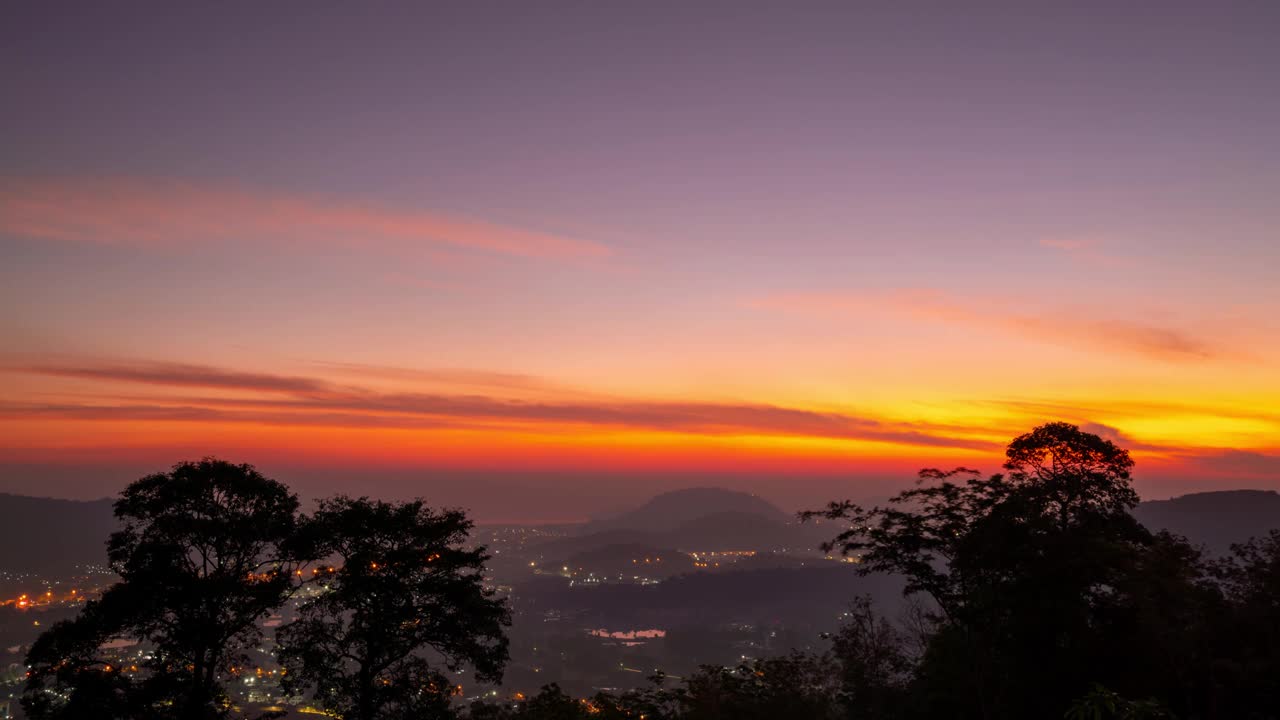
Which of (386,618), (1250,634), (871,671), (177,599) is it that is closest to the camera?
(177,599)

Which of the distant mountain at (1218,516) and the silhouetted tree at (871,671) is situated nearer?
the silhouetted tree at (871,671)

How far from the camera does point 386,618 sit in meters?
20.2

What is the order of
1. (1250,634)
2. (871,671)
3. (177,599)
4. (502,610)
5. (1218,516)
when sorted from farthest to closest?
(1218,516) < (871,671) < (1250,634) < (502,610) < (177,599)

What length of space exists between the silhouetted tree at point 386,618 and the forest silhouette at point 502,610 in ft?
0.20

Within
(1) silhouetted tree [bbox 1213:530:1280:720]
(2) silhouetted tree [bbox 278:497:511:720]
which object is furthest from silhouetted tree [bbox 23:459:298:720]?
(1) silhouetted tree [bbox 1213:530:1280:720]

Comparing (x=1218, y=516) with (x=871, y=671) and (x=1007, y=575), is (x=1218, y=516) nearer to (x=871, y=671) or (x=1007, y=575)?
(x=871, y=671)

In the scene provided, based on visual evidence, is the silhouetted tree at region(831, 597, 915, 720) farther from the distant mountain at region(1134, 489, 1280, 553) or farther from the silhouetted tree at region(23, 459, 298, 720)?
the distant mountain at region(1134, 489, 1280, 553)

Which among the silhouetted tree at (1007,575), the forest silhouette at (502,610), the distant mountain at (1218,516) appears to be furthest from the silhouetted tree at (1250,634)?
the distant mountain at (1218,516)

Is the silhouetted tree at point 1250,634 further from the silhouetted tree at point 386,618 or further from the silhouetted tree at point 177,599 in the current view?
the silhouetted tree at point 177,599

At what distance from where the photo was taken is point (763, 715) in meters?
24.6

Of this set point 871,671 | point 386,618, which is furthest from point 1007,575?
point 386,618

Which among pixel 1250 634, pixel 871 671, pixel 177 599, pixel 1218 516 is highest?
pixel 177 599

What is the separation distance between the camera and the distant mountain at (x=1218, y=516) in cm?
11694

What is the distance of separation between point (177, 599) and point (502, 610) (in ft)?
29.6
